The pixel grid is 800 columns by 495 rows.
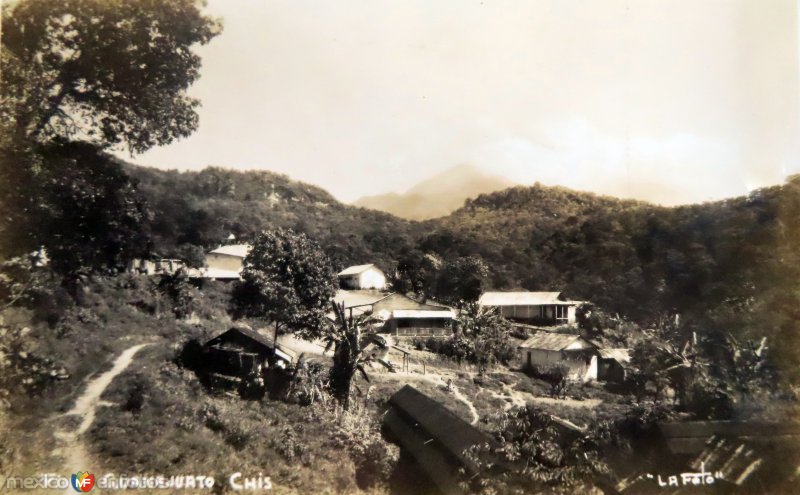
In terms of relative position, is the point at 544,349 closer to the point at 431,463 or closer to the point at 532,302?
the point at 532,302

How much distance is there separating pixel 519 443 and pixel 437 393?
1515mm

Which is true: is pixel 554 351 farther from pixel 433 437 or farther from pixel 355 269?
pixel 355 269

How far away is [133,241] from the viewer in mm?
5836

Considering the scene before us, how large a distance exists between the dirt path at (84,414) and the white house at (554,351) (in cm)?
573

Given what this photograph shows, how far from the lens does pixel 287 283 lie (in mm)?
6133

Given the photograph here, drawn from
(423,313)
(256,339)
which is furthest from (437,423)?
(256,339)

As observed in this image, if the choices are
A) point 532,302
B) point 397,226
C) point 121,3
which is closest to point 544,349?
point 532,302

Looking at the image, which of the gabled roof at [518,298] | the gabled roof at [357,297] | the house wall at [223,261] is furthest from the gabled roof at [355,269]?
the gabled roof at [518,298]

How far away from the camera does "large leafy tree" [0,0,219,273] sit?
17.1ft

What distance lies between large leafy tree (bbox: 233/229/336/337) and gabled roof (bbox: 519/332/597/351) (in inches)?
130

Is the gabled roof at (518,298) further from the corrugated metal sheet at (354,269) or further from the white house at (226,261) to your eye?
the white house at (226,261)

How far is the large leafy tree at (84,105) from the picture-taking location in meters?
5.20

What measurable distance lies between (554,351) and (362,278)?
3.32 metres

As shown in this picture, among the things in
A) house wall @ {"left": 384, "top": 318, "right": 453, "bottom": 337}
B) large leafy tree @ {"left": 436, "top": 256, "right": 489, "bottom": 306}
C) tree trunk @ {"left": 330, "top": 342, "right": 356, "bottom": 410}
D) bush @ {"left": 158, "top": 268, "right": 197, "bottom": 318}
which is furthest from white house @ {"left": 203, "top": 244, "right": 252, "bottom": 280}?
large leafy tree @ {"left": 436, "top": 256, "right": 489, "bottom": 306}
